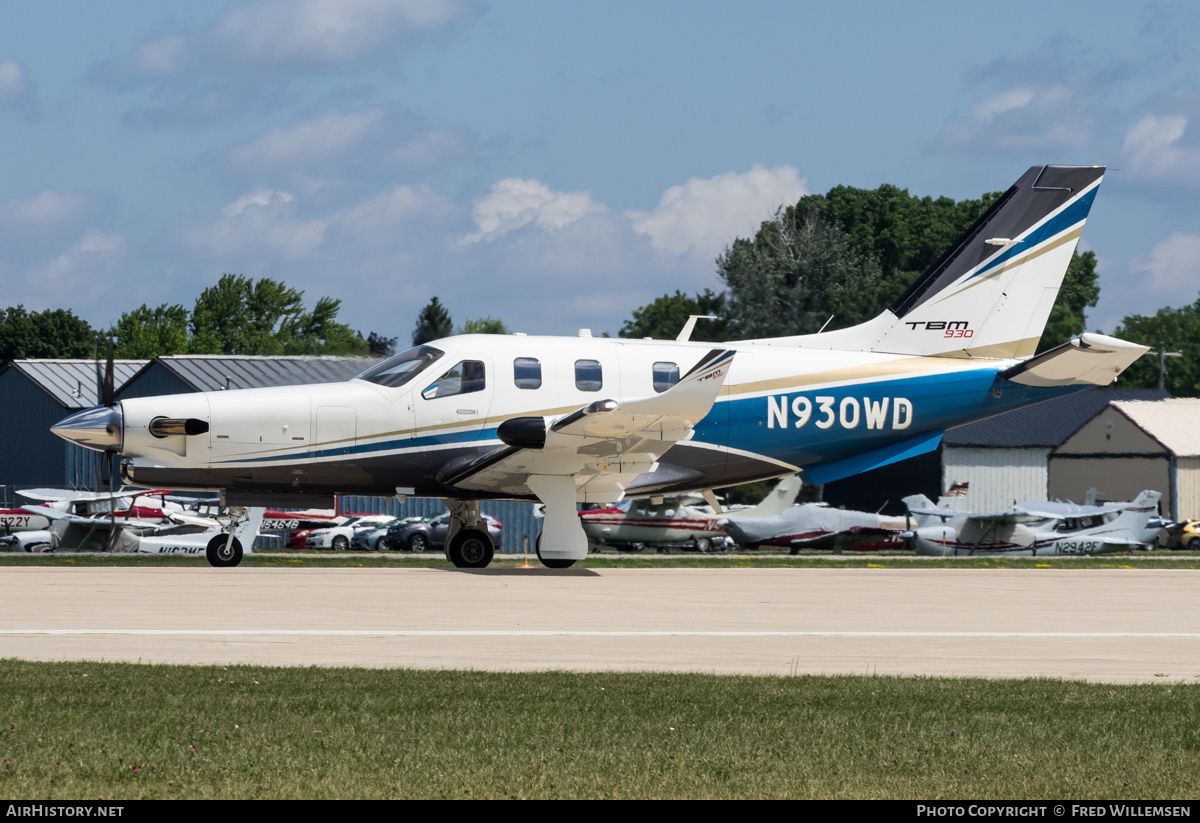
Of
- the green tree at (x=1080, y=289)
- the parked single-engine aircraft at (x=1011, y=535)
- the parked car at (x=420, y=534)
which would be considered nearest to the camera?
the parked single-engine aircraft at (x=1011, y=535)

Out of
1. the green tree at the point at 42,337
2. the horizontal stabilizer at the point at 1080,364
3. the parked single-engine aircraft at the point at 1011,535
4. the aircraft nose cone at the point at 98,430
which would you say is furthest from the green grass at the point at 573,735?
the green tree at the point at 42,337

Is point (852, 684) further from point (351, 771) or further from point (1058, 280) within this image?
point (1058, 280)

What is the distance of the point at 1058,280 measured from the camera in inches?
930

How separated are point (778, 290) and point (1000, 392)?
3554 centimetres

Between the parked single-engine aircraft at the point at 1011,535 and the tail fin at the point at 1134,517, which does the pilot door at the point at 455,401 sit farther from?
the tail fin at the point at 1134,517

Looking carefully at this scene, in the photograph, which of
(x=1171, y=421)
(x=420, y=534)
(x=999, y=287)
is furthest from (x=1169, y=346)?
(x=999, y=287)

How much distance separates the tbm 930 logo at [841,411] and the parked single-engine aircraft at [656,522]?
1902cm

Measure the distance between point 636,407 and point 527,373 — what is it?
9.92ft

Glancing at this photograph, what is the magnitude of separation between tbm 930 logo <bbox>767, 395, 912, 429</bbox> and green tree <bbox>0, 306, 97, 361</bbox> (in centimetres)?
7943

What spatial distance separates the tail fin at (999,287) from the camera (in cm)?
2331

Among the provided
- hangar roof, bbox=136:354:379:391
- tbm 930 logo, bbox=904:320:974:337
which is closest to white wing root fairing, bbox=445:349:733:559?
tbm 930 logo, bbox=904:320:974:337

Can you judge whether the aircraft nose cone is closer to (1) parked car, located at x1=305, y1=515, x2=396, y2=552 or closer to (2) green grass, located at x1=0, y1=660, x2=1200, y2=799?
(2) green grass, located at x1=0, y1=660, x2=1200, y2=799

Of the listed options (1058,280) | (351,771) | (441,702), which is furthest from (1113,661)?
(1058,280)

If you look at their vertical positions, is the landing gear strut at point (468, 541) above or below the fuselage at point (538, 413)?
below
